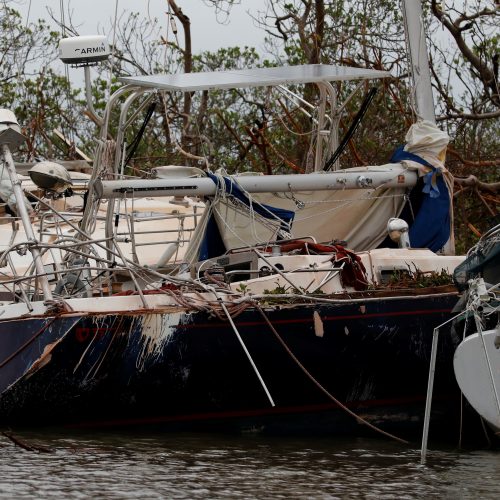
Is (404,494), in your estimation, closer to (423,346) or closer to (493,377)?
(493,377)

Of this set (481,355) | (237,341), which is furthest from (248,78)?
(481,355)

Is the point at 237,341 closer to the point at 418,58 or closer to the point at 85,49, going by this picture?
the point at 85,49

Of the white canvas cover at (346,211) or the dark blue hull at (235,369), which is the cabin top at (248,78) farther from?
the dark blue hull at (235,369)

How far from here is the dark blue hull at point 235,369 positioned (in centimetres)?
1102

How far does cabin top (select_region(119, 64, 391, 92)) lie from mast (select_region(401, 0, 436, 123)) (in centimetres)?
35

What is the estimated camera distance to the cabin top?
13.7 metres

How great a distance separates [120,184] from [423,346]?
134 inches

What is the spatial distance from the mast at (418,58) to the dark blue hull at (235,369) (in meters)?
3.61

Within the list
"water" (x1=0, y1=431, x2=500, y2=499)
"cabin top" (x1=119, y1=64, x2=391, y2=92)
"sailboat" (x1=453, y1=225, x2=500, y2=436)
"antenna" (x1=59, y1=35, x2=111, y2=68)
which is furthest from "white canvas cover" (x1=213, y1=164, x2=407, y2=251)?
"sailboat" (x1=453, y1=225, x2=500, y2=436)

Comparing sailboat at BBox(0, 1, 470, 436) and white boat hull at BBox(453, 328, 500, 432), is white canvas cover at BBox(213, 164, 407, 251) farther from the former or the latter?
white boat hull at BBox(453, 328, 500, 432)

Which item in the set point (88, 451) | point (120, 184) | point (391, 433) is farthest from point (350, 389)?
point (120, 184)

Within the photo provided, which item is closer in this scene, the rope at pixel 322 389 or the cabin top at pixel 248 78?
the rope at pixel 322 389

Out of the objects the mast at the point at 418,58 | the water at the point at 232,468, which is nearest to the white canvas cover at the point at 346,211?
the mast at the point at 418,58

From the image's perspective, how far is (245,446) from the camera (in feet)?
36.5
